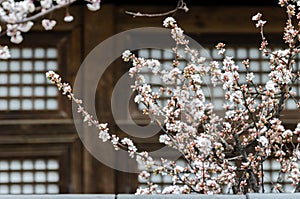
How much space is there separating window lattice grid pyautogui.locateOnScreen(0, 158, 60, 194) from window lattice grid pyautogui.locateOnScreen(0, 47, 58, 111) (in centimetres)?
32

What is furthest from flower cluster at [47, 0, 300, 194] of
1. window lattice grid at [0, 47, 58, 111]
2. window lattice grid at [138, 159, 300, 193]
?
window lattice grid at [0, 47, 58, 111]

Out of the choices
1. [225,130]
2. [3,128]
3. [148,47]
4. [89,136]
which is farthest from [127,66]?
[225,130]

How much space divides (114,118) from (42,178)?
22.1 inches

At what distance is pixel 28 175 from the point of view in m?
4.32

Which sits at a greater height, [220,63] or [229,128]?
[229,128]

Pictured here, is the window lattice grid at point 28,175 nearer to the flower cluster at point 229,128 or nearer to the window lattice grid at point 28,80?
the window lattice grid at point 28,80

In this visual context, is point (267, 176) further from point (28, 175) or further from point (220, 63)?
point (28, 175)

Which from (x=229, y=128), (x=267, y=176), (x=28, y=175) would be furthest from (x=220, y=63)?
(x=229, y=128)

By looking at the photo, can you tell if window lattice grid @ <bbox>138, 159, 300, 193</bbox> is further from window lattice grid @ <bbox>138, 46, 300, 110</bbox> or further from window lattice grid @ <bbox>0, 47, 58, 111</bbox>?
window lattice grid @ <bbox>0, 47, 58, 111</bbox>

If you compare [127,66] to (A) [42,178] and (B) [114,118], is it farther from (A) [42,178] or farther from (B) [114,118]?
(A) [42,178]

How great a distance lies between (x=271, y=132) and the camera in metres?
2.62

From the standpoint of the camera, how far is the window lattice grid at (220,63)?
4359 millimetres

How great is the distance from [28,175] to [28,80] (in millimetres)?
556

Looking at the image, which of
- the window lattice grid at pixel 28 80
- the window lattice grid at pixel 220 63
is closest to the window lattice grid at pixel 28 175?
the window lattice grid at pixel 28 80
